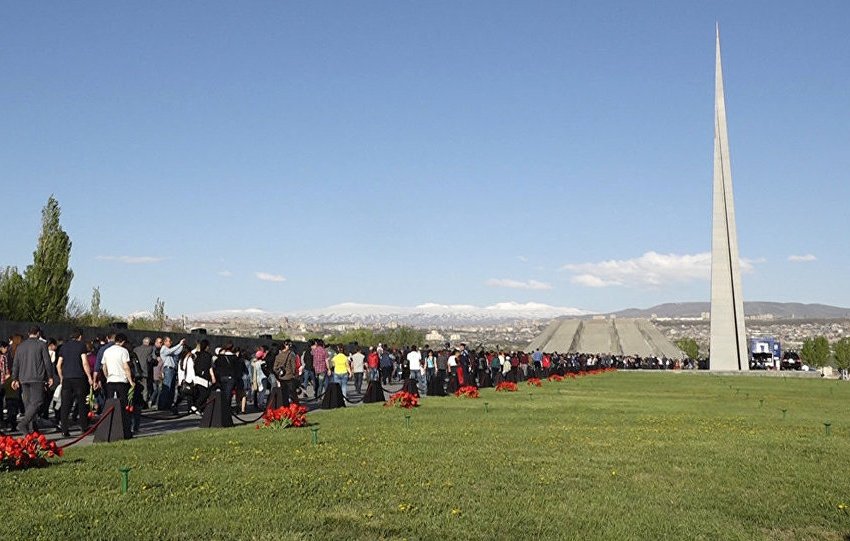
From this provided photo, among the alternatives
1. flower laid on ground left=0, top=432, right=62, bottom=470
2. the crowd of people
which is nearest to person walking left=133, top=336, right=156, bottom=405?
the crowd of people

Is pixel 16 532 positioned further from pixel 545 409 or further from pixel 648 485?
pixel 545 409

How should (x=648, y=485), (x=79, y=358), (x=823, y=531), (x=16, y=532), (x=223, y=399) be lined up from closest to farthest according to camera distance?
(x=16, y=532) < (x=823, y=531) < (x=648, y=485) < (x=79, y=358) < (x=223, y=399)

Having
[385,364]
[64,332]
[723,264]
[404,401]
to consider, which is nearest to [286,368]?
[404,401]

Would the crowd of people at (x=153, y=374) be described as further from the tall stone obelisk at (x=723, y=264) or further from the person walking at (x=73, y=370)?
the tall stone obelisk at (x=723, y=264)

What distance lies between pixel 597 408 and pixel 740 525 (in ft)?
59.5

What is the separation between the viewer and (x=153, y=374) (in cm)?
2692

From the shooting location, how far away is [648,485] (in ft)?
38.4

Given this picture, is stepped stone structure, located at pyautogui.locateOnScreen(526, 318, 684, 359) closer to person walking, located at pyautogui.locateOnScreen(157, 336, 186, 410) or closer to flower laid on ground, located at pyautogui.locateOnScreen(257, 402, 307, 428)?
person walking, located at pyautogui.locateOnScreen(157, 336, 186, 410)

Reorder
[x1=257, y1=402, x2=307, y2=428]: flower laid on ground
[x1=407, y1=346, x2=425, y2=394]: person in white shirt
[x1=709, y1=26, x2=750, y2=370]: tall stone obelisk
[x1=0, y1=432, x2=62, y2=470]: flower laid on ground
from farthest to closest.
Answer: [x1=709, y1=26, x2=750, y2=370]: tall stone obelisk
[x1=407, y1=346, x2=425, y2=394]: person in white shirt
[x1=257, y1=402, x2=307, y2=428]: flower laid on ground
[x1=0, y1=432, x2=62, y2=470]: flower laid on ground

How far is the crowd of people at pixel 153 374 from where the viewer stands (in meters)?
18.2

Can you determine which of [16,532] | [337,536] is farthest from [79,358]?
[337,536]

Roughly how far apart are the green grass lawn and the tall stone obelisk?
6151 centimetres

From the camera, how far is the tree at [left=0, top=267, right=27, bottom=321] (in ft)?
207

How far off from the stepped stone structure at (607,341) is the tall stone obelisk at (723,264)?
75.6 m
